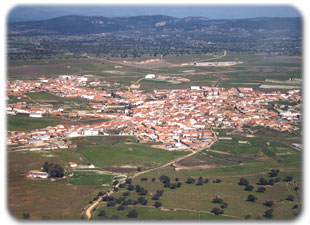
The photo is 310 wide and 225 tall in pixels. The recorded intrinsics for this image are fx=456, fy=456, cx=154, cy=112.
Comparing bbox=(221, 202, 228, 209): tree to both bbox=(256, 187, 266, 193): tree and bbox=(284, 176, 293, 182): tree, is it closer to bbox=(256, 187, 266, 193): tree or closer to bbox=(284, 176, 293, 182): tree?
bbox=(256, 187, 266, 193): tree

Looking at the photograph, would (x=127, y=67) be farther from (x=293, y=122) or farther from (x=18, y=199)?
(x=18, y=199)

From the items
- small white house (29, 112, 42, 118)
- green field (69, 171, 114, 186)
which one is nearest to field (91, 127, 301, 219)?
green field (69, 171, 114, 186)

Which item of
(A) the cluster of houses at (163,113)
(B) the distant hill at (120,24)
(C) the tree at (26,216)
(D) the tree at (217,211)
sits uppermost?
(B) the distant hill at (120,24)

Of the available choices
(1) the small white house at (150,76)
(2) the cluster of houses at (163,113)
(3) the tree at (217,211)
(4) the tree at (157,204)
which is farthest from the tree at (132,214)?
(1) the small white house at (150,76)

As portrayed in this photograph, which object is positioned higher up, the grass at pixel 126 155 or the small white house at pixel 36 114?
the small white house at pixel 36 114

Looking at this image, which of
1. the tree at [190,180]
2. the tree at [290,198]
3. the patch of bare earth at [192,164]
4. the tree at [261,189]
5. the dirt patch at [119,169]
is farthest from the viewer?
the patch of bare earth at [192,164]

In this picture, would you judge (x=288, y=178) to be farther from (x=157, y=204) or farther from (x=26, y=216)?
(x=26, y=216)

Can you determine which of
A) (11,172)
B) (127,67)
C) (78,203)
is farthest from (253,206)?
(127,67)

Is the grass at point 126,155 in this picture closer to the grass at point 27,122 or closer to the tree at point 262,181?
the tree at point 262,181
